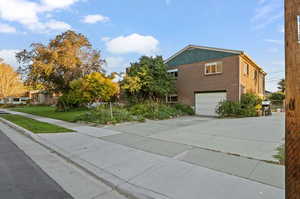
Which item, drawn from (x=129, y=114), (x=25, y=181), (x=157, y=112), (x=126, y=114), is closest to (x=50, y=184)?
(x=25, y=181)

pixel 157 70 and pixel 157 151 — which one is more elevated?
pixel 157 70

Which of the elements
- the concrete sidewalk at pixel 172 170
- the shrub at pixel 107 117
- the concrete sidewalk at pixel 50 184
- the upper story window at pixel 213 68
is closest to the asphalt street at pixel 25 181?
the concrete sidewalk at pixel 50 184

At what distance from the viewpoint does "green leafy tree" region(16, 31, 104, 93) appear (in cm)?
2215

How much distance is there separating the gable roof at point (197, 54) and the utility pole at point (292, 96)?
1622cm

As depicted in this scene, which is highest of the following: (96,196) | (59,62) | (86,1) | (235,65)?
(86,1)

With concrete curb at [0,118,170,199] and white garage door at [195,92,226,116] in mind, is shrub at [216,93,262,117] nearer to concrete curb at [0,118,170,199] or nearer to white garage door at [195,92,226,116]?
white garage door at [195,92,226,116]

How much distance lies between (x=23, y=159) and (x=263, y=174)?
6.43 metres

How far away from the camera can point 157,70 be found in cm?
1931

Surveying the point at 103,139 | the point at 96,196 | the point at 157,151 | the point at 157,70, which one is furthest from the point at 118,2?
the point at 96,196

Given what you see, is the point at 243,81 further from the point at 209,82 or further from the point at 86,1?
the point at 86,1

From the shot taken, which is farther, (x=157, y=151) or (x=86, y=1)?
(x=86, y=1)

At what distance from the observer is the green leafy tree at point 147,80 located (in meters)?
18.7

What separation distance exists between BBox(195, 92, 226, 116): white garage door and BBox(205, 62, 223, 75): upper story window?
2024 mm

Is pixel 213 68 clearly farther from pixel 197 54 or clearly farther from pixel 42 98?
pixel 42 98
